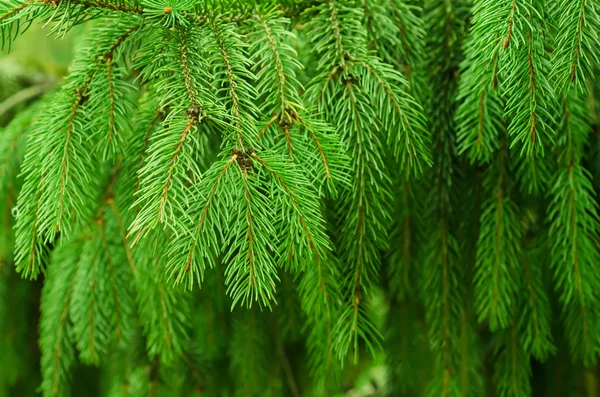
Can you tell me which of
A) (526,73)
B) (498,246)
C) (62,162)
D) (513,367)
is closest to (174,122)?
(62,162)

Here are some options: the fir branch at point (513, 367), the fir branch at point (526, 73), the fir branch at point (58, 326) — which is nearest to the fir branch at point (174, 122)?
the fir branch at point (526, 73)

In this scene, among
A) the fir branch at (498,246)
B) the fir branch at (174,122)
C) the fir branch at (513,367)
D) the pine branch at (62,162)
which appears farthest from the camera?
the fir branch at (513,367)

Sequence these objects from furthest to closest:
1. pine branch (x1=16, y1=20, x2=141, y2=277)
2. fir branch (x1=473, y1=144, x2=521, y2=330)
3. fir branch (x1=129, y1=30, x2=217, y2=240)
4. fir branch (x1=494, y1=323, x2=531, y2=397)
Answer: fir branch (x1=494, y1=323, x2=531, y2=397) < fir branch (x1=473, y1=144, x2=521, y2=330) < pine branch (x1=16, y1=20, x2=141, y2=277) < fir branch (x1=129, y1=30, x2=217, y2=240)

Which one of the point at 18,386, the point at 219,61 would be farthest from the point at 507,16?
the point at 18,386

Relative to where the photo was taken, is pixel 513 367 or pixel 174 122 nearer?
pixel 174 122

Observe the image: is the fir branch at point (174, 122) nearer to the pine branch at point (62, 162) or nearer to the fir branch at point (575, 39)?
the pine branch at point (62, 162)

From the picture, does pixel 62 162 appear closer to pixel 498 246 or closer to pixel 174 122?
pixel 174 122

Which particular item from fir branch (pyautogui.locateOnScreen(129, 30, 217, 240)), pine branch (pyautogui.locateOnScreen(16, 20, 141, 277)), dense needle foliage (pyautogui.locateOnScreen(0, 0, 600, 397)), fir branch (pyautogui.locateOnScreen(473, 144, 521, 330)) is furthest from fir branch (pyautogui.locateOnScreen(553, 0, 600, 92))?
pine branch (pyautogui.locateOnScreen(16, 20, 141, 277))

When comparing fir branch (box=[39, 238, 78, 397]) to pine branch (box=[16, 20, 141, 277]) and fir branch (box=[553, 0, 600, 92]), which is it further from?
fir branch (box=[553, 0, 600, 92])
